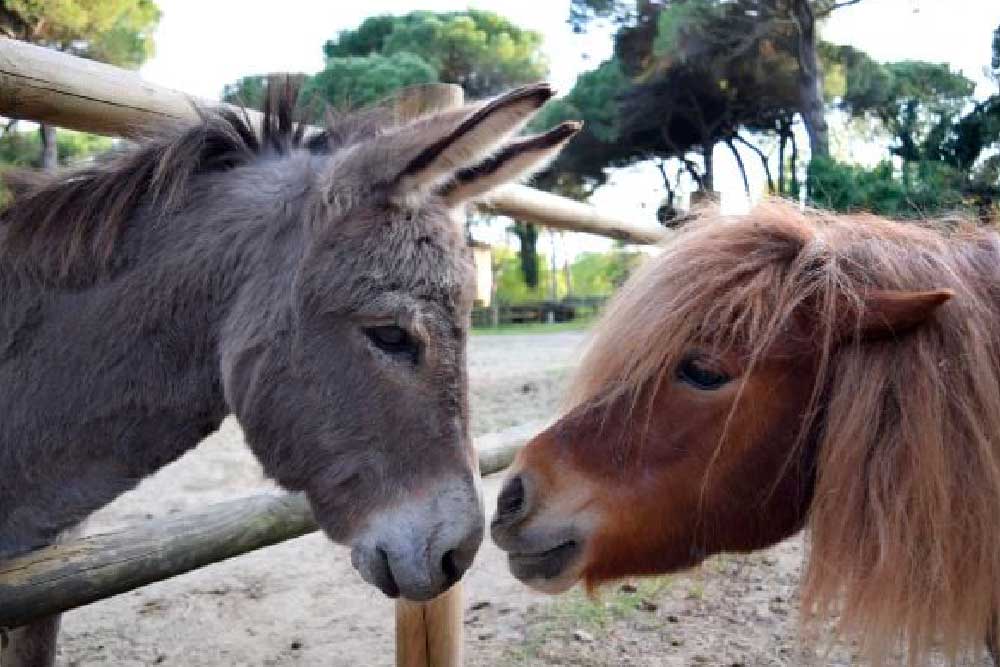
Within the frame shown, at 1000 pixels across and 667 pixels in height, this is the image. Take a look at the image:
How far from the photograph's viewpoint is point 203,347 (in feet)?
6.48

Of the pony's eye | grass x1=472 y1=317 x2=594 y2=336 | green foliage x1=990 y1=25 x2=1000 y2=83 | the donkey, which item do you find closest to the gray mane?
the donkey

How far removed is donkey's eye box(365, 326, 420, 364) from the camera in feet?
6.01

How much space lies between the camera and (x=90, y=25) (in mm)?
14188

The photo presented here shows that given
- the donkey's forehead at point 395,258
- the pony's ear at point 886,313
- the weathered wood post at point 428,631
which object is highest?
the donkey's forehead at point 395,258

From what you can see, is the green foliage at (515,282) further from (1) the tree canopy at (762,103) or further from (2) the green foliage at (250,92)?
(2) the green foliage at (250,92)

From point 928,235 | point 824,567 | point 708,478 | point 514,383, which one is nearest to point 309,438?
point 708,478

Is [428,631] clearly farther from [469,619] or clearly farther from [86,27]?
[86,27]

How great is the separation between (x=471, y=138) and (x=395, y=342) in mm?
487

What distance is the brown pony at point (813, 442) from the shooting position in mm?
1704

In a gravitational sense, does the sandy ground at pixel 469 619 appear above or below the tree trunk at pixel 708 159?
below

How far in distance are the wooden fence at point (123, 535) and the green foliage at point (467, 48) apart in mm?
31355

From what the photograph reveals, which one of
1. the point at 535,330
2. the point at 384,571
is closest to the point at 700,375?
the point at 384,571

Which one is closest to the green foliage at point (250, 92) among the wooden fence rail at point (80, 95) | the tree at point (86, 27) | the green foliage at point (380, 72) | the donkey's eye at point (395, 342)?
the wooden fence rail at point (80, 95)

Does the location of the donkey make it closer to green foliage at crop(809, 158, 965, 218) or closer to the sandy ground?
the sandy ground
